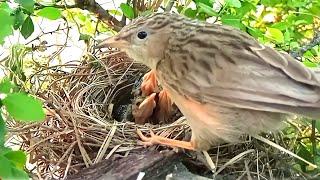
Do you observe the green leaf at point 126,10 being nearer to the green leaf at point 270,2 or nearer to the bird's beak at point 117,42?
the bird's beak at point 117,42

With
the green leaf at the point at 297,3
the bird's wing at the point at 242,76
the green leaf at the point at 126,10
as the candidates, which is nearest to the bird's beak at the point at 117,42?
the bird's wing at the point at 242,76

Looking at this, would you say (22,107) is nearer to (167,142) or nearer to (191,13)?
(167,142)

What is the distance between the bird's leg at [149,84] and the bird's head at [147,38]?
27 centimetres

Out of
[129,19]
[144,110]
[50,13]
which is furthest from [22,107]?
[129,19]

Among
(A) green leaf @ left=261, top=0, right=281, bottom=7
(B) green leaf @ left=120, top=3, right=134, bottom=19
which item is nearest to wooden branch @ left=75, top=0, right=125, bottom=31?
(B) green leaf @ left=120, top=3, right=134, bottom=19

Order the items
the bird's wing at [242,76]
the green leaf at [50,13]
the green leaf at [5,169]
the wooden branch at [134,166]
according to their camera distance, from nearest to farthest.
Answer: the green leaf at [5,169] < the bird's wing at [242,76] < the wooden branch at [134,166] < the green leaf at [50,13]

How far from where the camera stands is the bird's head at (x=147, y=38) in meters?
1.93

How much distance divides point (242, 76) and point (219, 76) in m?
0.07

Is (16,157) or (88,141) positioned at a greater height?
(16,157)

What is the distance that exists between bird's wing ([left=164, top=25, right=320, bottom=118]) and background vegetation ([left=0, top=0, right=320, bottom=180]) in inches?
6.9

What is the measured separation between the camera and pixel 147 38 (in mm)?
1944

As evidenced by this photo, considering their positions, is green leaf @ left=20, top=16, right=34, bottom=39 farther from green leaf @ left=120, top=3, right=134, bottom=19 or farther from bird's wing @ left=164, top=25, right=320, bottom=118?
bird's wing @ left=164, top=25, right=320, bottom=118

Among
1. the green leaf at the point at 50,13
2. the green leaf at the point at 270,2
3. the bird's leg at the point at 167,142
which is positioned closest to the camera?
the bird's leg at the point at 167,142

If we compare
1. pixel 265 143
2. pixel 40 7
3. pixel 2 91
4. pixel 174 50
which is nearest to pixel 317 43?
pixel 265 143
